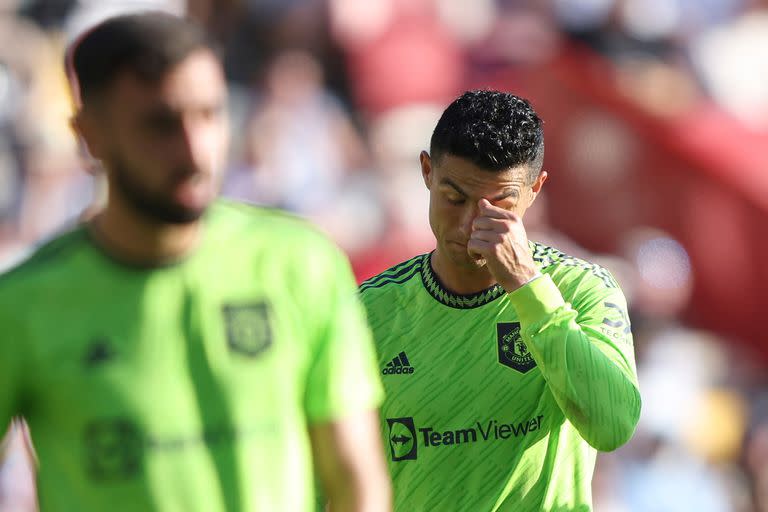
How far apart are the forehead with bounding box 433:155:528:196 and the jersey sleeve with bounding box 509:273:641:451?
378 mm

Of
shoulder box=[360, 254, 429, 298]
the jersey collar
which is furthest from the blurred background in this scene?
Result: the jersey collar

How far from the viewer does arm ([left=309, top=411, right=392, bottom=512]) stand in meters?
2.66

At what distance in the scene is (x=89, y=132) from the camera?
2584mm

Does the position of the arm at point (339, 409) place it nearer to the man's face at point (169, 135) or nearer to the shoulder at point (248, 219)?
the shoulder at point (248, 219)

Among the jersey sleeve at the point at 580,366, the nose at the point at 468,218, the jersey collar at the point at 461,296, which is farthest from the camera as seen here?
the jersey collar at the point at 461,296

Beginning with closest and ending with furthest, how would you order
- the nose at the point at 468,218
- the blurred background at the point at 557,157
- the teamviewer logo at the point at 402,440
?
the nose at the point at 468,218
the teamviewer logo at the point at 402,440
the blurred background at the point at 557,157

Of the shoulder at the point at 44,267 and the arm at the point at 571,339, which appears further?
the arm at the point at 571,339

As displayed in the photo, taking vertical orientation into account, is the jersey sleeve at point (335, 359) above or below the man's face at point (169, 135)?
below

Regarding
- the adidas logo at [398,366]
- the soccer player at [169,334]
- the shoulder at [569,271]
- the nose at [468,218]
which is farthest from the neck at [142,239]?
the shoulder at [569,271]

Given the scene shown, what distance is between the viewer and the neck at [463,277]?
4395mm

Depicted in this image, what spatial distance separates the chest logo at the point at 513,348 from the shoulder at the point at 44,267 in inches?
77.5

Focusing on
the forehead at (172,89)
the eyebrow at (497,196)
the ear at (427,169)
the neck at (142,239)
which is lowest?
the neck at (142,239)

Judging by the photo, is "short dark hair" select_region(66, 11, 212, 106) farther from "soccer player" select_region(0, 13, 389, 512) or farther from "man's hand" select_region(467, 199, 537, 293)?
"man's hand" select_region(467, 199, 537, 293)

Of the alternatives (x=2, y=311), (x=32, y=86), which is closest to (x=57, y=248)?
(x=2, y=311)
